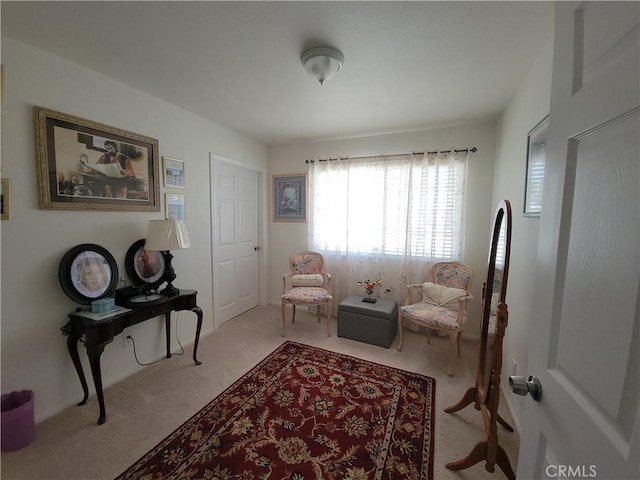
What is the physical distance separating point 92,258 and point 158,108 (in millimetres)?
1445

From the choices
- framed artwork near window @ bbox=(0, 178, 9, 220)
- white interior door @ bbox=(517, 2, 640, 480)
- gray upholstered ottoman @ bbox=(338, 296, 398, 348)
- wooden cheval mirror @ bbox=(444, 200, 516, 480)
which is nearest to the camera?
white interior door @ bbox=(517, 2, 640, 480)

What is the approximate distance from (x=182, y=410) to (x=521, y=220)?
2.80m

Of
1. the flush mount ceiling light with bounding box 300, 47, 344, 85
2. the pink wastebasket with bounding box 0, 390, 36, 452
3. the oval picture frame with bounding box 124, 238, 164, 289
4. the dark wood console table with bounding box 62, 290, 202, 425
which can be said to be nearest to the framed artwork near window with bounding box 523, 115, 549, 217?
the flush mount ceiling light with bounding box 300, 47, 344, 85

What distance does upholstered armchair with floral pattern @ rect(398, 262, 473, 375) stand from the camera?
240 cm

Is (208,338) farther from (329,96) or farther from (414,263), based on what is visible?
(329,96)

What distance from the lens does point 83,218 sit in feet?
6.35

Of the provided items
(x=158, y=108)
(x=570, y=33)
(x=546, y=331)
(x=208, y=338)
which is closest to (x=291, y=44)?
(x=570, y=33)

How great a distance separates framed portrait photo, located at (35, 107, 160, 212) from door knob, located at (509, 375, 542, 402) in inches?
106

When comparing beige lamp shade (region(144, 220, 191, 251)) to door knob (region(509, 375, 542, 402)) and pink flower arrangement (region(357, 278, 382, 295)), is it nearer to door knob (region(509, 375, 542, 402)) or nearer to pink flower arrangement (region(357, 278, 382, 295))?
pink flower arrangement (region(357, 278, 382, 295))

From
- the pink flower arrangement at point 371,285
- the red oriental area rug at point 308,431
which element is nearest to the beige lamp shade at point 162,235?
the red oriental area rug at point 308,431

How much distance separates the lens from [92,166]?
1.98 metres

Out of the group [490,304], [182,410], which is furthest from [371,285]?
[182,410]

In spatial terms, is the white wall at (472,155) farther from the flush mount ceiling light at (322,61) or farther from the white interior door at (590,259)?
the white interior door at (590,259)

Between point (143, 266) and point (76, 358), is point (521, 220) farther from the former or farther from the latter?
point (76, 358)
